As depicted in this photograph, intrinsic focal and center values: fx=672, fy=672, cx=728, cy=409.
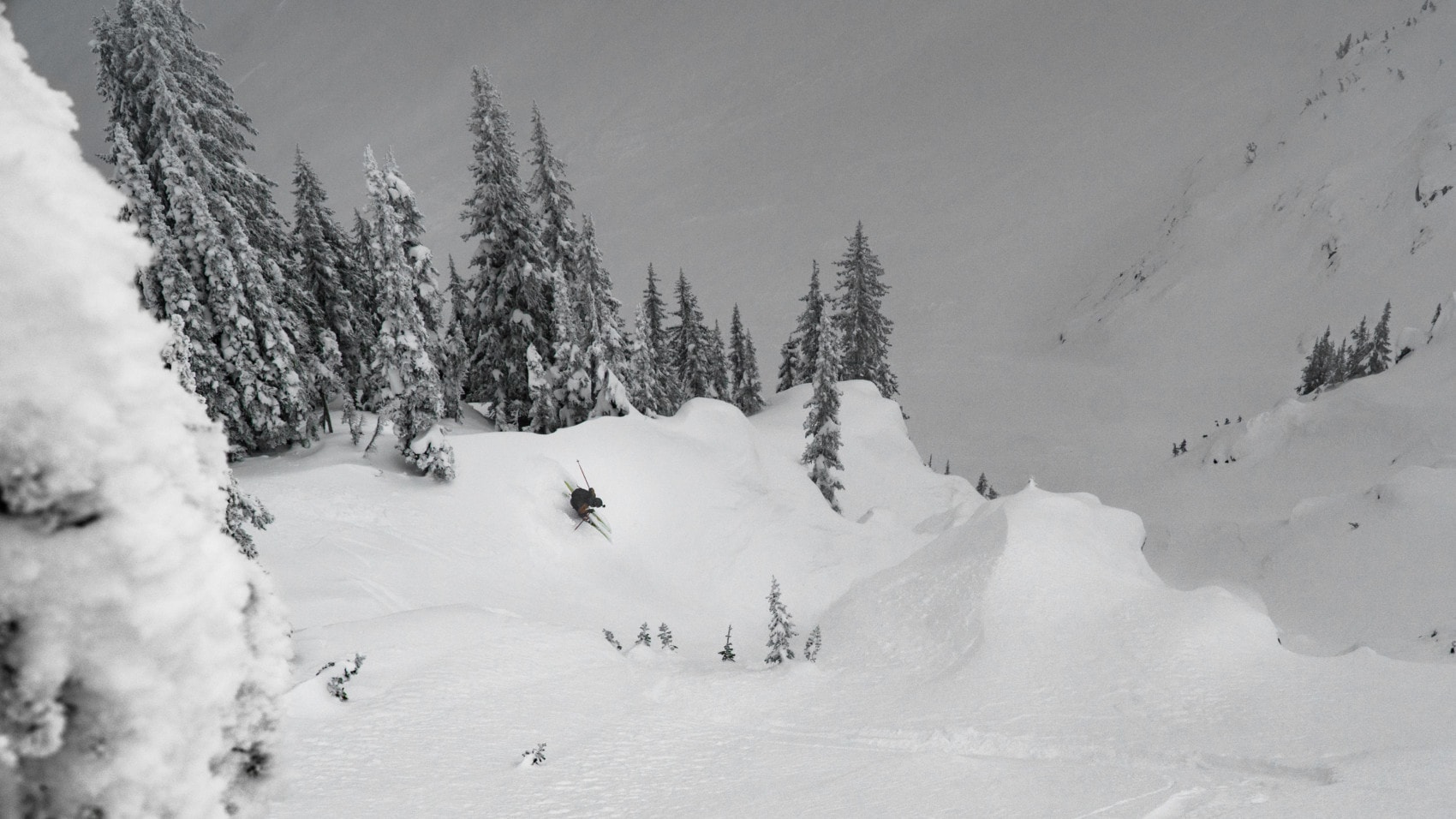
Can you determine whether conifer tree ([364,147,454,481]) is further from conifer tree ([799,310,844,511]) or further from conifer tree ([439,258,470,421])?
conifer tree ([799,310,844,511])

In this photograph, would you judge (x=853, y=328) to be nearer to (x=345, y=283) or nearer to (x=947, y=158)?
(x=345, y=283)

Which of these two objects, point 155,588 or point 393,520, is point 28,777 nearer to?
point 155,588

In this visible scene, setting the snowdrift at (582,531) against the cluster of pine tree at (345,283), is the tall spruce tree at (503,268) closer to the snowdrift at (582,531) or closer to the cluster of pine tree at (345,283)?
the cluster of pine tree at (345,283)

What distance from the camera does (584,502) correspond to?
18703mm

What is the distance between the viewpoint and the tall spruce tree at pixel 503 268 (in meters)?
24.5

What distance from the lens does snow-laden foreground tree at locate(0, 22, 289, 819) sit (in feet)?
3.19

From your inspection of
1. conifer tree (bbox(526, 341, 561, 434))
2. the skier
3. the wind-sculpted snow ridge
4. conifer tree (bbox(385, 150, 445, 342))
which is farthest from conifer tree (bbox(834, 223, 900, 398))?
the skier

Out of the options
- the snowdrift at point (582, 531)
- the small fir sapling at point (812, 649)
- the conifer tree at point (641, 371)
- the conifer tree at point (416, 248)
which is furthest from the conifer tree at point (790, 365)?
the small fir sapling at point (812, 649)

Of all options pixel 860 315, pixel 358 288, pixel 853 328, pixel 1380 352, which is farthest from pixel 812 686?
pixel 1380 352

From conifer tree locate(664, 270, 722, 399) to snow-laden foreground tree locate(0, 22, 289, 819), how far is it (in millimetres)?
38308

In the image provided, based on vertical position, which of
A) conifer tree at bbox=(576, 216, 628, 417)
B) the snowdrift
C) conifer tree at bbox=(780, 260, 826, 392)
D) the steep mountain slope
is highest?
the steep mountain slope

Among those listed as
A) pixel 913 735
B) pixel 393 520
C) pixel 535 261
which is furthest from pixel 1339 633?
pixel 535 261

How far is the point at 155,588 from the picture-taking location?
114cm

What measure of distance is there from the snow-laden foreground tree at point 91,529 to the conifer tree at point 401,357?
683 inches
